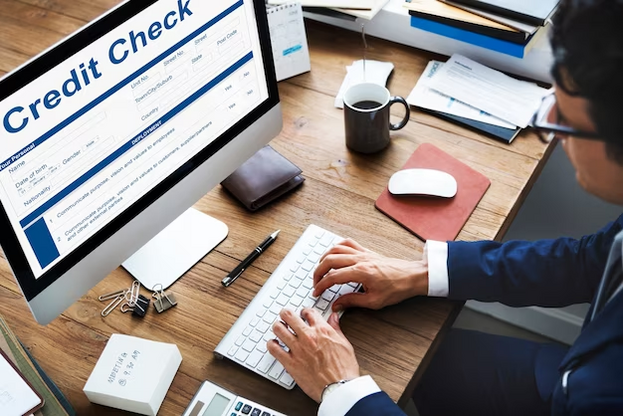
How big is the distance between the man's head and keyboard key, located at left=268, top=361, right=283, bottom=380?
518 mm

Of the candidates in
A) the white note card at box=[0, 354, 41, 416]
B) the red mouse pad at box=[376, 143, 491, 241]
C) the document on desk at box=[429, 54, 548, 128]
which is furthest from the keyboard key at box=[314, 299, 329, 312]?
the document on desk at box=[429, 54, 548, 128]

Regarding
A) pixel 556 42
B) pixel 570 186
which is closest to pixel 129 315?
pixel 556 42

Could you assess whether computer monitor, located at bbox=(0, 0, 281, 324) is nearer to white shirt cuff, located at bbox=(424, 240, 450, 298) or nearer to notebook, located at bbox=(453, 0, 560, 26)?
white shirt cuff, located at bbox=(424, 240, 450, 298)

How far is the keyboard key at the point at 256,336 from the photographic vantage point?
1.08 m

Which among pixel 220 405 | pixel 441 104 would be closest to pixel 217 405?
pixel 220 405

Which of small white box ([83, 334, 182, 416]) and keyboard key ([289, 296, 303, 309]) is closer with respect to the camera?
small white box ([83, 334, 182, 416])

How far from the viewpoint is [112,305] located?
3.78ft

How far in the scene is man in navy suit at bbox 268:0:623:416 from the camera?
2.45 ft

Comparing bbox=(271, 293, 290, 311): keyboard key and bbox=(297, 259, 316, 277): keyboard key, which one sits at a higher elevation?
bbox=(297, 259, 316, 277): keyboard key

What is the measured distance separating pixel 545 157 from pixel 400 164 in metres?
0.28

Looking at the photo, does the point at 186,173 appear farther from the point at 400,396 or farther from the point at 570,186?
the point at 570,186

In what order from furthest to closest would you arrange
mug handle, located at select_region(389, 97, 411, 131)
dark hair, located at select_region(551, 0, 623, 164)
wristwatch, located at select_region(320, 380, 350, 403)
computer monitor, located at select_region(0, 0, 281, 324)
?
1. mug handle, located at select_region(389, 97, 411, 131)
2. wristwatch, located at select_region(320, 380, 350, 403)
3. computer monitor, located at select_region(0, 0, 281, 324)
4. dark hair, located at select_region(551, 0, 623, 164)

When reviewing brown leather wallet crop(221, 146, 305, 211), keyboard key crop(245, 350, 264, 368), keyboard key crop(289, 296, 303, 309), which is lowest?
keyboard key crop(245, 350, 264, 368)

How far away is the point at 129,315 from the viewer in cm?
114
